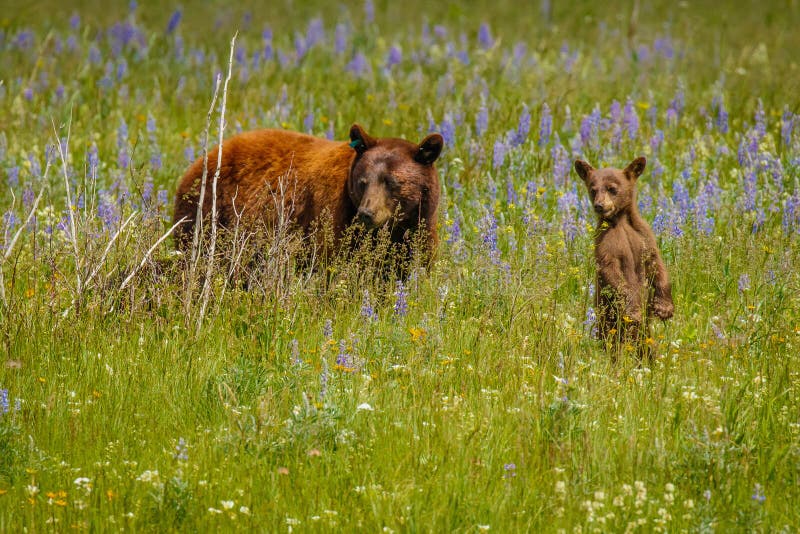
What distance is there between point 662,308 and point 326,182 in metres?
2.51

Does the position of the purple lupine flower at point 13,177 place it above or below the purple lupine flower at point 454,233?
above

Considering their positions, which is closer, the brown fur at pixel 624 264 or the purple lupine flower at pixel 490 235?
the brown fur at pixel 624 264

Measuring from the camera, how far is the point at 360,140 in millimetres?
6602

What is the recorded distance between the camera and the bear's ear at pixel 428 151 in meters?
6.59

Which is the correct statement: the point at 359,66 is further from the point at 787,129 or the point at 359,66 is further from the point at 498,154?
the point at 787,129

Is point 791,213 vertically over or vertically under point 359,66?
under

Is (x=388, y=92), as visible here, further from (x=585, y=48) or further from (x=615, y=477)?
(x=615, y=477)

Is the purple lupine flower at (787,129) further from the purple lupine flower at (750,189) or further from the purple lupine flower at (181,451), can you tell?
the purple lupine flower at (181,451)

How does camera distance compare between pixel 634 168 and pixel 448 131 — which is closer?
pixel 634 168

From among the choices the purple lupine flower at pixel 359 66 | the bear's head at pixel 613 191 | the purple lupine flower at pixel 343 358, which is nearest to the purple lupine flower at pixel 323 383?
the purple lupine flower at pixel 343 358

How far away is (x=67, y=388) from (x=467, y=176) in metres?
4.54

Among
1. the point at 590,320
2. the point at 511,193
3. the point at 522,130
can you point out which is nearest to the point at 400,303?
the point at 590,320

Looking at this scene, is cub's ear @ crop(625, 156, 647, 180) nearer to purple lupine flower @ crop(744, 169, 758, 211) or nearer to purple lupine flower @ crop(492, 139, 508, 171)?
purple lupine flower @ crop(744, 169, 758, 211)

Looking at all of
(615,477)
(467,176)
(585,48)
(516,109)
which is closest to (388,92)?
(516,109)
